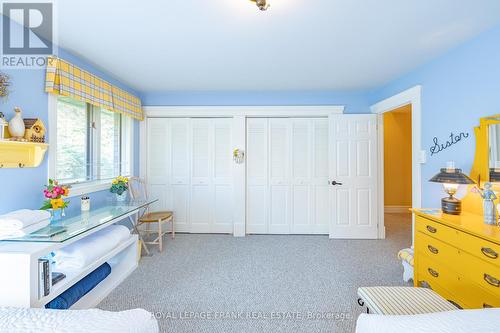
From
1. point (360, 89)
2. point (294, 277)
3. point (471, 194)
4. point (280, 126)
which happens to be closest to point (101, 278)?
point (294, 277)

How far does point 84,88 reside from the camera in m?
2.37

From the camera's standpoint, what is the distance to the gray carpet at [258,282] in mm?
1774

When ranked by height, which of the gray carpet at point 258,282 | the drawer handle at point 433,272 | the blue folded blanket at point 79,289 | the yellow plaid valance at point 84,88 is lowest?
the gray carpet at point 258,282

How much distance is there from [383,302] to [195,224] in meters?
3.04

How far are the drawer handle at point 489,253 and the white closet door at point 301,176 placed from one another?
239 cm

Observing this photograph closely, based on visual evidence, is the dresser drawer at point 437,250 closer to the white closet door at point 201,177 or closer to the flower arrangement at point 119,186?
the white closet door at point 201,177

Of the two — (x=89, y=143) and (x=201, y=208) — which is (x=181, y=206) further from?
(x=89, y=143)

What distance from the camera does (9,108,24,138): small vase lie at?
1693mm

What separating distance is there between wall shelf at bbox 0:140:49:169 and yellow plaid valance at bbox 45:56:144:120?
545 mm

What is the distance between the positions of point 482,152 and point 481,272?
1.05 metres

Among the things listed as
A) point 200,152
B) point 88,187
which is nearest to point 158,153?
point 200,152

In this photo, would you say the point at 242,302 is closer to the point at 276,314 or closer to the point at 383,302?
the point at 276,314

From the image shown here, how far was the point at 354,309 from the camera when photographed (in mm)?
1883

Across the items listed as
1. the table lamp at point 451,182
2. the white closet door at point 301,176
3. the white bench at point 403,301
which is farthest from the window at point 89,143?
the table lamp at point 451,182
